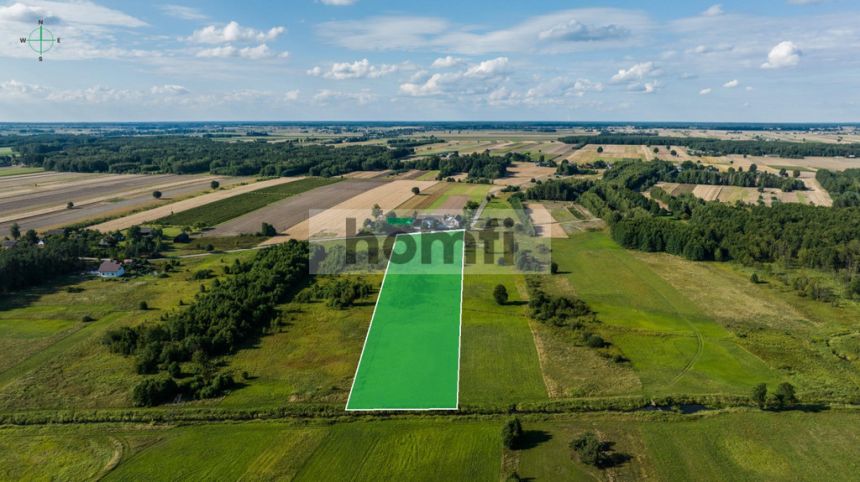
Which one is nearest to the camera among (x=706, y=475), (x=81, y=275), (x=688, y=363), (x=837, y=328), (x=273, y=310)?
(x=706, y=475)

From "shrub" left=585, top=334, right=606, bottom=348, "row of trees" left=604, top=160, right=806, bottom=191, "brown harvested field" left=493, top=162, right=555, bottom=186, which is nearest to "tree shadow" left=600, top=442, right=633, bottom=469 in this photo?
"shrub" left=585, top=334, right=606, bottom=348

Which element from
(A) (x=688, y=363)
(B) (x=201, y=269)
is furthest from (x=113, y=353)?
(A) (x=688, y=363)

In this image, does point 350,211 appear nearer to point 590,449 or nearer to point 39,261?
point 39,261

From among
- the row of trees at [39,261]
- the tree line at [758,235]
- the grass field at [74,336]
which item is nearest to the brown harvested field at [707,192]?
the tree line at [758,235]

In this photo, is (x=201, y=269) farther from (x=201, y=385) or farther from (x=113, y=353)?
(x=201, y=385)

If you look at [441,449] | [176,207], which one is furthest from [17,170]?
[441,449]
